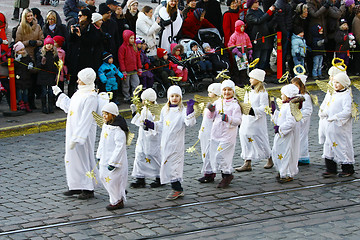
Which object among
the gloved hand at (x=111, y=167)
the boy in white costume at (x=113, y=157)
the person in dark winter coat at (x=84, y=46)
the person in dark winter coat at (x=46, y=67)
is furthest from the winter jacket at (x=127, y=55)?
the gloved hand at (x=111, y=167)

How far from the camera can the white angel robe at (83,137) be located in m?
11.2

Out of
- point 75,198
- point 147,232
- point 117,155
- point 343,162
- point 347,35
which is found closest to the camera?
point 147,232

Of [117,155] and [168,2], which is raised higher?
[168,2]

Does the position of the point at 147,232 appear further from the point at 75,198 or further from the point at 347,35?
the point at 347,35

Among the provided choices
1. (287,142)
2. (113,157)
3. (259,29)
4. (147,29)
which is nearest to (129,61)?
(147,29)

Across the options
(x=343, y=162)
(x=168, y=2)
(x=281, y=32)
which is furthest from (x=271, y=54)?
(x=343, y=162)

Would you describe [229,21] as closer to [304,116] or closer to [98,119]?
[304,116]

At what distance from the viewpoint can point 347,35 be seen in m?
20.2

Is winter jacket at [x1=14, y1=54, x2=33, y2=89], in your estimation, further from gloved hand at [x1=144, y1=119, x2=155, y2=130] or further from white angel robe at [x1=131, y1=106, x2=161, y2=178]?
gloved hand at [x1=144, y1=119, x2=155, y2=130]

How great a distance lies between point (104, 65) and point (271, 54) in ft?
18.2

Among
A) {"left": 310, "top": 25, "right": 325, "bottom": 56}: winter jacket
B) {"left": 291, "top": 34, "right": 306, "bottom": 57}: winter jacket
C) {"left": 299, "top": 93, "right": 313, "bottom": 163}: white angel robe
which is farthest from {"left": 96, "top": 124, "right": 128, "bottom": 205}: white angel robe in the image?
{"left": 310, "top": 25, "right": 325, "bottom": 56}: winter jacket

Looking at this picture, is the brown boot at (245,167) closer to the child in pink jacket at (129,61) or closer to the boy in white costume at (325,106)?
the boy in white costume at (325,106)

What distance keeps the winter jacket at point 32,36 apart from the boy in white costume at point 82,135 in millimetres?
5489

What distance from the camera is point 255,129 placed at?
12844 mm
